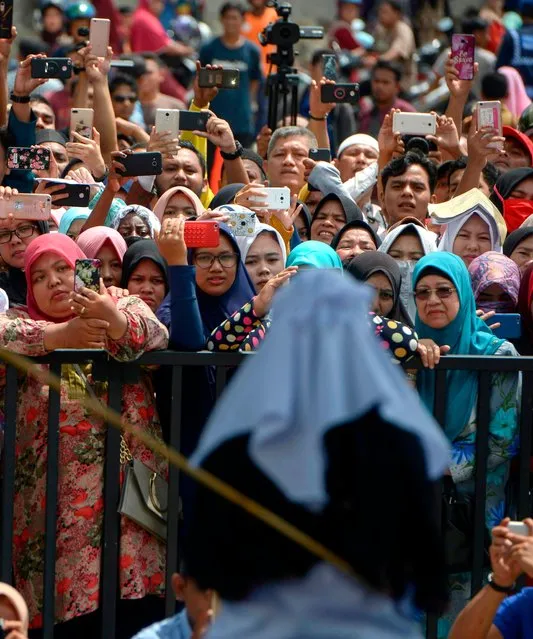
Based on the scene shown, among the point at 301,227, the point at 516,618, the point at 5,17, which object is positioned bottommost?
the point at 516,618

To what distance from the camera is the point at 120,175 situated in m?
6.88

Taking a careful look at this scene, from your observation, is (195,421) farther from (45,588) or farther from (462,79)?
(462,79)

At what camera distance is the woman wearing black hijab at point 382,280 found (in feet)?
19.8

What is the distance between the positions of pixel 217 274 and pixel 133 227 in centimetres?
95

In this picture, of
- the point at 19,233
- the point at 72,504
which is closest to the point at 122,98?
the point at 19,233

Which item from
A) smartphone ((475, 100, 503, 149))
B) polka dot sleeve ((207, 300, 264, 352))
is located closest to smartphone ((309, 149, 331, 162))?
smartphone ((475, 100, 503, 149))

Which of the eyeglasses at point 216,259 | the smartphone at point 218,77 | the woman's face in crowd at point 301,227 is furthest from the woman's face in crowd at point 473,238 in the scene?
the smartphone at point 218,77

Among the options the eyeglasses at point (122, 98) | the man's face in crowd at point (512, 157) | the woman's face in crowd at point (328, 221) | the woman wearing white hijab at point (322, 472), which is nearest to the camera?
the woman wearing white hijab at point (322, 472)

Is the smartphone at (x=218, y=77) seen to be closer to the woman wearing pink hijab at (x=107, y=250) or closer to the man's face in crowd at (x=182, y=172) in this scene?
the man's face in crowd at (x=182, y=172)

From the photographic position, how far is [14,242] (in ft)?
20.5

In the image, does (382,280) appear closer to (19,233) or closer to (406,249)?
(406,249)

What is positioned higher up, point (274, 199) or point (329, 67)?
point (329, 67)

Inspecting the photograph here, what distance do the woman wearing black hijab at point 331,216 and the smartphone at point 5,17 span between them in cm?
183

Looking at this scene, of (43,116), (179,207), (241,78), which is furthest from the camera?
(241,78)
